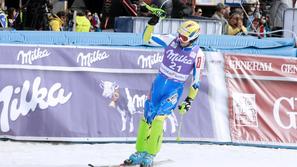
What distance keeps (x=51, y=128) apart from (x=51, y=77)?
69cm

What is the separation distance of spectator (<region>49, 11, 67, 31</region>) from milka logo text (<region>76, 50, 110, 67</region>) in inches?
157

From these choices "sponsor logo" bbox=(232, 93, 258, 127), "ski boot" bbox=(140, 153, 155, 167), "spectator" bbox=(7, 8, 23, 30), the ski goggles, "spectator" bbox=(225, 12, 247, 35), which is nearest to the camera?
"ski boot" bbox=(140, 153, 155, 167)

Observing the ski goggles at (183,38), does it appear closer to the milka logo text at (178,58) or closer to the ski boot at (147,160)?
the milka logo text at (178,58)

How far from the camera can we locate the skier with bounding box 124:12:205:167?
789 cm

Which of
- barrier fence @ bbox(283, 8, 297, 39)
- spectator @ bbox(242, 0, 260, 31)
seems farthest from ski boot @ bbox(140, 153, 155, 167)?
spectator @ bbox(242, 0, 260, 31)

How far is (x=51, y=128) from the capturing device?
9305 millimetres

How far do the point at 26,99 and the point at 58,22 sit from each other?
4.53 m

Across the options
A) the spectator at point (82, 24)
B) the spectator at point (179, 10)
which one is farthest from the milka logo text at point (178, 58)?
the spectator at point (82, 24)

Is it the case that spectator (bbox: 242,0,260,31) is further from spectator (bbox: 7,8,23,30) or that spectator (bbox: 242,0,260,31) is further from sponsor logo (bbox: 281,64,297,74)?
spectator (bbox: 7,8,23,30)

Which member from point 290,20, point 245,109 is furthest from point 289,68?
point 290,20

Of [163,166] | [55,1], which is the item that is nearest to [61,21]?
[55,1]

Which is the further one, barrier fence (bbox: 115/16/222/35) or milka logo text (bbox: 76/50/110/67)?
barrier fence (bbox: 115/16/222/35)

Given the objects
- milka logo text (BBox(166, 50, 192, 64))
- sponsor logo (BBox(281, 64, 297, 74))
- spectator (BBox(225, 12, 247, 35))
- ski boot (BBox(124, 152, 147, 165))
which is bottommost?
ski boot (BBox(124, 152, 147, 165))

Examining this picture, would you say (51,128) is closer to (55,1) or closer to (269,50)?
(269,50)
